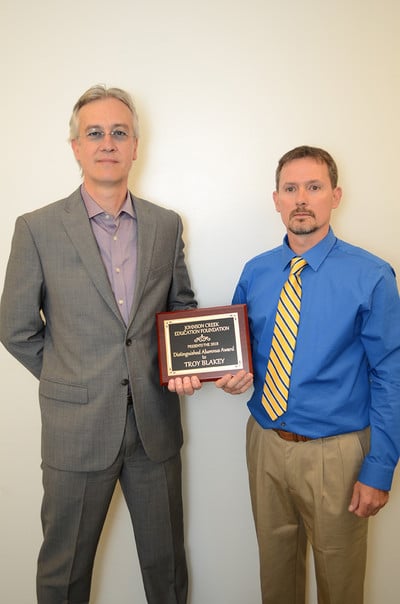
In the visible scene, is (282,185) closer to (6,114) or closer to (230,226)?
(230,226)

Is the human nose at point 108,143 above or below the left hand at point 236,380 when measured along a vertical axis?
above

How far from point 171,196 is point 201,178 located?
0.15m

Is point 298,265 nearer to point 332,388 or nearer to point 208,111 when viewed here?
Answer: point 332,388

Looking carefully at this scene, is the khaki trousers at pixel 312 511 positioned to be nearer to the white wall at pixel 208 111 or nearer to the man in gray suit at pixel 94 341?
the man in gray suit at pixel 94 341

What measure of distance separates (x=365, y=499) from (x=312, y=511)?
0.62ft

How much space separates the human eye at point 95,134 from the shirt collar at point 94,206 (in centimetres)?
18

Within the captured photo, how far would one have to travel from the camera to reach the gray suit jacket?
159 cm

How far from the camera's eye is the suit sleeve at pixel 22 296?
160 cm

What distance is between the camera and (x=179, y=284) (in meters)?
1.82

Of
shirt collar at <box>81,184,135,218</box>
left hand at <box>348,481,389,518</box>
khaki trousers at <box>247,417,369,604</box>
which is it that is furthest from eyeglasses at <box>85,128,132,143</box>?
left hand at <box>348,481,389,518</box>

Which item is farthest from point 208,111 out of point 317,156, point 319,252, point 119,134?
point 319,252

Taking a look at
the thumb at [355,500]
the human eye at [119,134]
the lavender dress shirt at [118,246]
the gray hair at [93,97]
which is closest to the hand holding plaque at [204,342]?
the lavender dress shirt at [118,246]

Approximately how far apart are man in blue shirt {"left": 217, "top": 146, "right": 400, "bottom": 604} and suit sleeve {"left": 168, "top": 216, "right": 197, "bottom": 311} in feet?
1.13

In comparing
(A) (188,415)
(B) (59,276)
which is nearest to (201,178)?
(B) (59,276)
